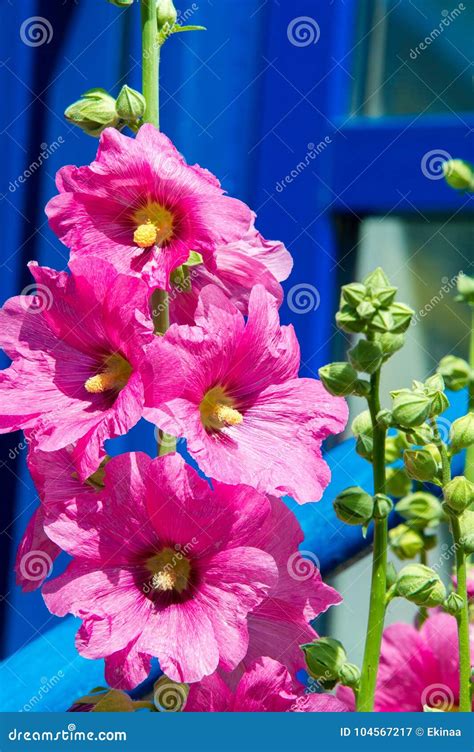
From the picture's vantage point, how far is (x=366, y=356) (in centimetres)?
54

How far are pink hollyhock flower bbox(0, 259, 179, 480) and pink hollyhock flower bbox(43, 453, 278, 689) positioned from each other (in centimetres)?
3

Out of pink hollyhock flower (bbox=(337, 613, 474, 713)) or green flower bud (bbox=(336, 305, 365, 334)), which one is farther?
pink hollyhock flower (bbox=(337, 613, 474, 713))

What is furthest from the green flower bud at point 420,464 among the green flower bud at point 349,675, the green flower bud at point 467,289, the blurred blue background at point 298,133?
the blurred blue background at point 298,133

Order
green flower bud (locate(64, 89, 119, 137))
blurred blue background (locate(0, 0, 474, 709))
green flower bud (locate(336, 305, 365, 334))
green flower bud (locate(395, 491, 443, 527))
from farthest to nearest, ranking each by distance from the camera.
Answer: blurred blue background (locate(0, 0, 474, 709))
green flower bud (locate(395, 491, 443, 527))
green flower bud (locate(64, 89, 119, 137))
green flower bud (locate(336, 305, 365, 334))

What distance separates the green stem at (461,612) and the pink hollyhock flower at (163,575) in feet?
0.37

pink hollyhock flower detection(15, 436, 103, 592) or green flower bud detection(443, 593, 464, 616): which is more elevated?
green flower bud detection(443, 593, 464, 616)

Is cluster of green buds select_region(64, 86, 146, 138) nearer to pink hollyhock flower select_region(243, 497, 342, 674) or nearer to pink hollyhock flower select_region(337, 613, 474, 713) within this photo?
pink hollyhock flower select_region(243, 497, 342, 674)

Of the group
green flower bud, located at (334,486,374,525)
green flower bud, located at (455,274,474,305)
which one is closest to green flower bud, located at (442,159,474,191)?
green flower bud, located at (455,274,474,305)

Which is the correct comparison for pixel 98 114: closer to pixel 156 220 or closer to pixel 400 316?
pixel 156 220

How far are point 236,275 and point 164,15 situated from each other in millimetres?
172

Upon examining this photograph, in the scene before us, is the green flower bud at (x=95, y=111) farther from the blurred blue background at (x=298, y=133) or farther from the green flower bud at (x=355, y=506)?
the blurred blue background at (x=298, y=133)

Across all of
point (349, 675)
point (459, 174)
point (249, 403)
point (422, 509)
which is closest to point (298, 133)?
point (459, 174)

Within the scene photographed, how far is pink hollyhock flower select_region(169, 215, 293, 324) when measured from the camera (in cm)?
62

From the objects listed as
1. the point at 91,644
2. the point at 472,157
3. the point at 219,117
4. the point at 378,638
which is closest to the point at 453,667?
the point at 378,638
